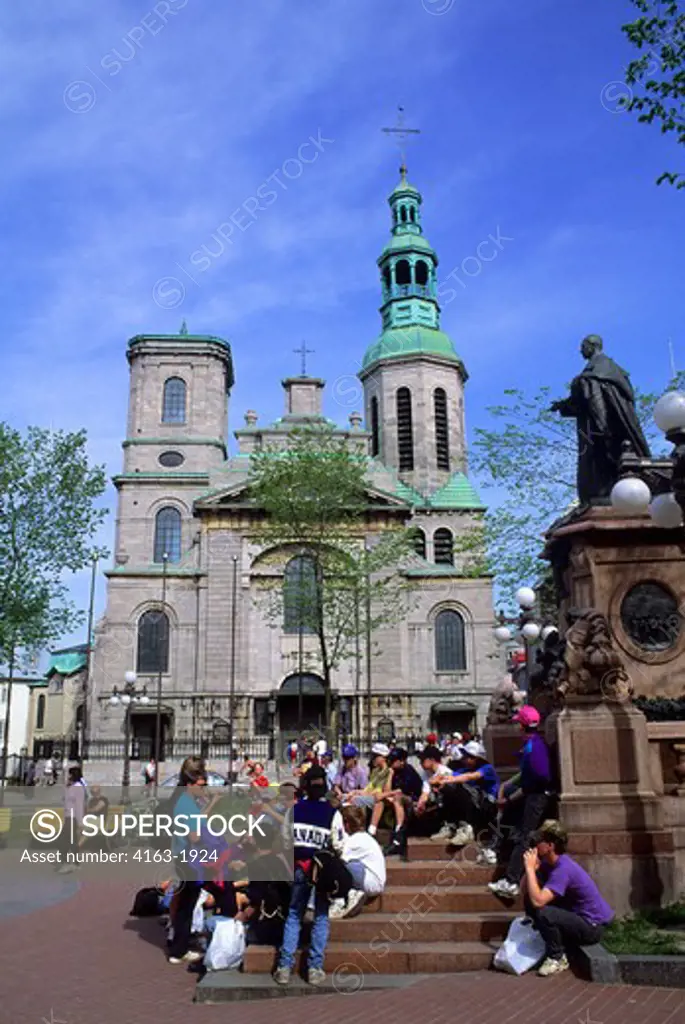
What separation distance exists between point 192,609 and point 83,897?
130ft

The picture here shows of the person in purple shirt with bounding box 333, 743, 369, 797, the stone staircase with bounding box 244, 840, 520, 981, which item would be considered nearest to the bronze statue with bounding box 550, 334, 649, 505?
the stone staircase with bounding box 244, 840, 520, 981

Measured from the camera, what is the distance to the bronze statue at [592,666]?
9.10m

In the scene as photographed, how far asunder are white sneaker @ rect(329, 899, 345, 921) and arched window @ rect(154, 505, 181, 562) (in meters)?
49.1

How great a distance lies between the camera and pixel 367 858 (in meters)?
8.98

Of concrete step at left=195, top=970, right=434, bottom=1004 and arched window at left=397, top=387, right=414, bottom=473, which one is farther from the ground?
arched window at left=397, top=387, right=414, bottom=473

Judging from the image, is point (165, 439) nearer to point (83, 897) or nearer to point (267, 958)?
point (83, 897)

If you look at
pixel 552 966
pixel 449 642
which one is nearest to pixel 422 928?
pixel 552 966

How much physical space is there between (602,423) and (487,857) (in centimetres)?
550

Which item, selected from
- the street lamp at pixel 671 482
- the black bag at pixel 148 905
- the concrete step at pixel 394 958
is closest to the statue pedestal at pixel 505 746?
the black bag at pixel 148 905

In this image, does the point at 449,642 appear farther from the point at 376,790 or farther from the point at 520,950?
the point at 520,950

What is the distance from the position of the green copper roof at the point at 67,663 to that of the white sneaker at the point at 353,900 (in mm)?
61441

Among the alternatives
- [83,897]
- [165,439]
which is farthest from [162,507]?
[83,897]

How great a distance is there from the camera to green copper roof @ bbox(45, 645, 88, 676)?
226 feet

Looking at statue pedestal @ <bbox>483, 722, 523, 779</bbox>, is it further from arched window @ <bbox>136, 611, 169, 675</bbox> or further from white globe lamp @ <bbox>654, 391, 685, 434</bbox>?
arched window @ <bbox>136, 611, 169, 675</bbox>
